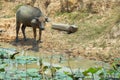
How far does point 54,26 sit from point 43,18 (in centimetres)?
176

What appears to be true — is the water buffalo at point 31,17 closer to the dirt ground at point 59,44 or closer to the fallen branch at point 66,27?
the dirt ground at point 59,44

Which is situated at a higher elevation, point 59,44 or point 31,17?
point 31,17

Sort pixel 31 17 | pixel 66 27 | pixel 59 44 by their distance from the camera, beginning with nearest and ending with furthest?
pixel 59 44, pixel 31 17, pixel 66 27

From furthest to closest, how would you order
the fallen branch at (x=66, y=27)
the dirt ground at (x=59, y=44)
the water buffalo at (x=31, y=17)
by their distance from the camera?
the fallen branch at (x=66, y=27), the water buffalo at (x=31, y=17), the dirt ground at (x=59, y=44)

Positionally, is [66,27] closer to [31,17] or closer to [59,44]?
[31,17]

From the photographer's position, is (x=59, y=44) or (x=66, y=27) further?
(x=66, y=27)

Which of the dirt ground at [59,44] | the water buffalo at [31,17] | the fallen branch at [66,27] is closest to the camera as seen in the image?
the dirt ground at [59,44]

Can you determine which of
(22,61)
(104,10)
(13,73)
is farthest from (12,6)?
(13,73)

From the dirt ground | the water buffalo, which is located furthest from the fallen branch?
the water buffalo

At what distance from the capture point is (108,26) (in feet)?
51.0

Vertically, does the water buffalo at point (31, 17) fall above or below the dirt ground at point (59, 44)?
above

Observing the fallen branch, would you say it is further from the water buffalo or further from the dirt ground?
the water buffalo

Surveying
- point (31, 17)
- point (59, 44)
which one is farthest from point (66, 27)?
point (59, 44)

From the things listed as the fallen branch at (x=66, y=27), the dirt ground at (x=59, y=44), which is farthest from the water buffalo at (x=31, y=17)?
the fallen branch at (x=66, y=27)
